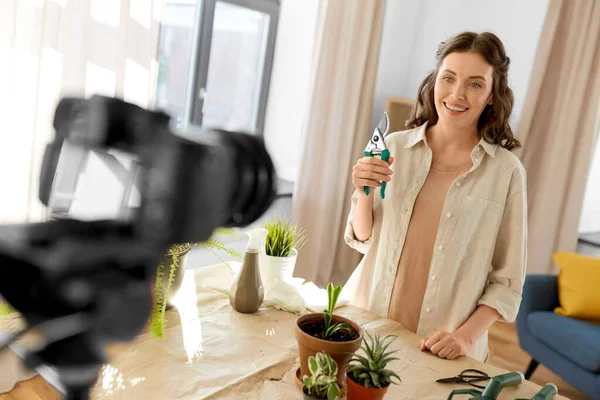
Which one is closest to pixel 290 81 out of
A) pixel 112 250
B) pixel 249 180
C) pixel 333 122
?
pixel 333 122

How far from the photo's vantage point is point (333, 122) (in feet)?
11.3

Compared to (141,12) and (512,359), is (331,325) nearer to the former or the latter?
(141,12)

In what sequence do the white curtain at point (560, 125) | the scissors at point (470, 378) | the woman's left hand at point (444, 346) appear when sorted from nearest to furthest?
the scissors at point (470, 378) < the woman's left hand at point (444, 346) < the white curtain at point (560, 125)

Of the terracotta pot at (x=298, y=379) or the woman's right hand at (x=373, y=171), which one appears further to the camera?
the woman's right hand at (x=373, y=171)

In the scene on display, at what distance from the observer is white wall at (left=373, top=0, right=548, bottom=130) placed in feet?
12.8

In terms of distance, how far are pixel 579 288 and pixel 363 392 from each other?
7.47ft

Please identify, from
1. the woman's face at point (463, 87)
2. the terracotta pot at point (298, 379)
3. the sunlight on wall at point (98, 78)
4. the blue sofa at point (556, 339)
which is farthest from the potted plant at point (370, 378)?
the blue sofa at point (556, 339)

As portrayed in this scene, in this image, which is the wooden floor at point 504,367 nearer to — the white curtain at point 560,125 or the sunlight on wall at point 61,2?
the white curtain at point 560,125

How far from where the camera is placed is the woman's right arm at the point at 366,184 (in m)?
1.35

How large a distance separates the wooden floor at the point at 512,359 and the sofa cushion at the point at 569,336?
0.35 meters

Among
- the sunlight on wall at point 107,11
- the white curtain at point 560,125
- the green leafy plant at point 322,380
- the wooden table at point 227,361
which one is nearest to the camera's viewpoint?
the green leafy plant at point 322,380

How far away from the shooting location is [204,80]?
10.2 ft

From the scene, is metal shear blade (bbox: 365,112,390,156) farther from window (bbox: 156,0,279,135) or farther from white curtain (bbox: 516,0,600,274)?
white curtain (bbox: 516,0,600,274)

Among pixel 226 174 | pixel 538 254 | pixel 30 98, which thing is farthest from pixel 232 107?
pixel 226 174
